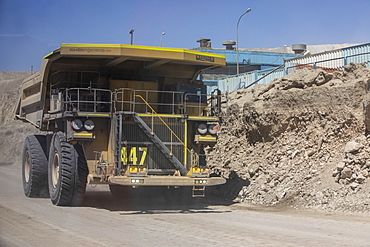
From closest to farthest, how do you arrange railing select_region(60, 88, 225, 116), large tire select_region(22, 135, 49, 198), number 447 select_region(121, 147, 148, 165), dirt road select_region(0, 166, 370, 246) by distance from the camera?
dirt road select_region(0, 166, 370, 246) → number 447 select_region(121, 147, 148, 165) → railing select_region(60, 88, 225, 116) → large tire select_region(22, 135, 49, 198)

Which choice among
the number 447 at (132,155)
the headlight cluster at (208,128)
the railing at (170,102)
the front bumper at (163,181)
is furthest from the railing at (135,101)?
the front bumper at (163,181)

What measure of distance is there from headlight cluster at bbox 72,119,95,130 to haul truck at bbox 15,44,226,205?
0.08ft

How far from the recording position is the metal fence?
800 inches

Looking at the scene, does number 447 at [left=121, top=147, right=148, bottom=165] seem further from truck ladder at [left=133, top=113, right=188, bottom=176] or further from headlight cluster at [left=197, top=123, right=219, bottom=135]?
headlight cluster at [left=197, top=123, right=219, bottom=135]

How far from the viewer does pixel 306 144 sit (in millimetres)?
15281

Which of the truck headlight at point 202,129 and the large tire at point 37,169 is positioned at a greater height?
the truck headlight at point 202,129

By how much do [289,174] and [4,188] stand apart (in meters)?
9.68

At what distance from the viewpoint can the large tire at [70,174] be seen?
1305 centimetres

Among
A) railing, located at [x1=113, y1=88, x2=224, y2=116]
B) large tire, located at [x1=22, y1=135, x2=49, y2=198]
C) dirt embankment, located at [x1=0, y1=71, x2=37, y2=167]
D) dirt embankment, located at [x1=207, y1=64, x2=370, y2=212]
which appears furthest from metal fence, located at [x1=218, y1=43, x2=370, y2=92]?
dirt embankment, located at [x1=0, y1=71, x2=37, y2=167]

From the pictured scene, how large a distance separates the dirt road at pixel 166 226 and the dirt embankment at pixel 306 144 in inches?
50.4

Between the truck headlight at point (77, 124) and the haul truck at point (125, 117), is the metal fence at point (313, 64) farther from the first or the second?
the truck headlight at point (77, 124)

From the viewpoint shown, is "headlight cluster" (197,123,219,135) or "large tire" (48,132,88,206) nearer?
"large tire" (48,132,88,206)

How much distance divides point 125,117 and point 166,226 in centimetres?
376

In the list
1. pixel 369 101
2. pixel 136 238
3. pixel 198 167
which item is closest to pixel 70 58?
pixel 198 167
